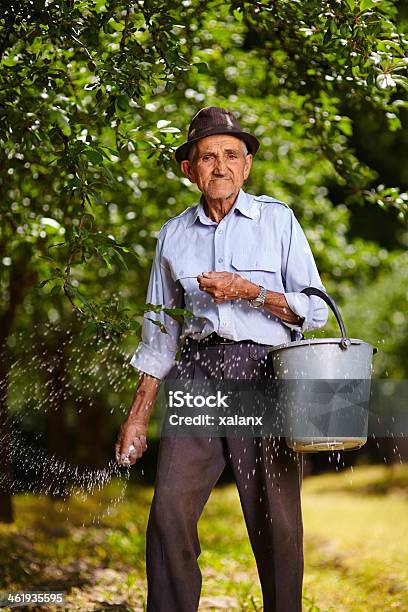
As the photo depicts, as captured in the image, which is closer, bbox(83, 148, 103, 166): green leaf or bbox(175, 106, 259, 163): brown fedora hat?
bbox(83, 148, 103, 166): green leaf

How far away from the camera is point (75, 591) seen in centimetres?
546

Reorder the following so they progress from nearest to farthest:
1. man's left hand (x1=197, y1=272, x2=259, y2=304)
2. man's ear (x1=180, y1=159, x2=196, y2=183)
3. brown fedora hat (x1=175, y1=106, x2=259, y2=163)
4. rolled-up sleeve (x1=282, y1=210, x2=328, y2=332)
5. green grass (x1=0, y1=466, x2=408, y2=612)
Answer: man's left hand (x1=197, y1=272, x2=259, y2=304), rolled-up sleeve (x1=282, y1=210, x2=328, y2=332), brown fedora hat (x1=175, y1=106, x2=259, y2=163), man's ear (x1=180, y1=159, x2=196, y2=183), green grass (x1=0, y1=466, x2=408, y2=612)

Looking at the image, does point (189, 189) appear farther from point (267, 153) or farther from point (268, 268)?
point (268, 268)

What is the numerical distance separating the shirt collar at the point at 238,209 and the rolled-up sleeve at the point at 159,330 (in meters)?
0.16

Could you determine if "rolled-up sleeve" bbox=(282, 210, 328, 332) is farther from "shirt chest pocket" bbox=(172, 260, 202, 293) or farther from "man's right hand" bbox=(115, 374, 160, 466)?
"man's right hand" bbox=(115, 374, 160, 466)

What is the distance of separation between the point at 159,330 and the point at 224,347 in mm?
312

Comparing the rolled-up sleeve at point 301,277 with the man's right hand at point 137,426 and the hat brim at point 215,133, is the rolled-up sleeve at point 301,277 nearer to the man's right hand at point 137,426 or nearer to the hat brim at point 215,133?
the hat brim at point 215,133

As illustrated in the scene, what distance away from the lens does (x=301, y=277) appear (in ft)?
11.3

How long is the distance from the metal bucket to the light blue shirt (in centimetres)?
22

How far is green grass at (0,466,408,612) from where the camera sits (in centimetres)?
546

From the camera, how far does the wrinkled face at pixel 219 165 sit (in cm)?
348

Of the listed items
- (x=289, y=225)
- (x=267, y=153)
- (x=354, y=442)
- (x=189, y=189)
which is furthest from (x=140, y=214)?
(x=354, y=442)

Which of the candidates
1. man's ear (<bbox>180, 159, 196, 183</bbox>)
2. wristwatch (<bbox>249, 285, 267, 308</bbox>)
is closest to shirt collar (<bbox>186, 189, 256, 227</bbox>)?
man's ear (<bbox>180, 159, 196, 183</bbox>)

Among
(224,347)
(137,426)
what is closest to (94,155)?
(224,347)
